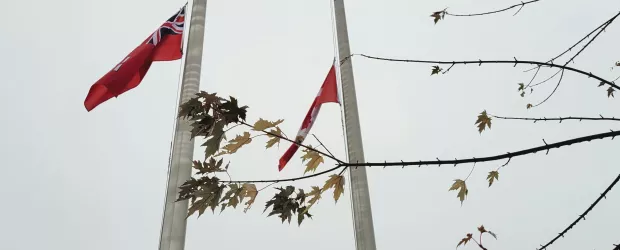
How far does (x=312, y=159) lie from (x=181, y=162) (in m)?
3.76

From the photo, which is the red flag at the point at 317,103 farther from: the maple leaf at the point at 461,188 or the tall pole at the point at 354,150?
the maple leaf at the point at 461,188

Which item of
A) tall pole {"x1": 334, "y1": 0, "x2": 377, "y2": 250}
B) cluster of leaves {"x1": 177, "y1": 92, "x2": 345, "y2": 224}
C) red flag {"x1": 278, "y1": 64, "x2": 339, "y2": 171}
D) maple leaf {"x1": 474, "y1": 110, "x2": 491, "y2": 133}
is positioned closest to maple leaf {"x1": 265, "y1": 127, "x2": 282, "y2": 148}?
cluster of leaves {"x1": 177, "y1": 92, "x2": 345, "y2": 224}

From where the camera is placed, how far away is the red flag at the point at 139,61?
18.4 feet

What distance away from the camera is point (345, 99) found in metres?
6.27

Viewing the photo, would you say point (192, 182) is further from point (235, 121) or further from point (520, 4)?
point (520, 4)

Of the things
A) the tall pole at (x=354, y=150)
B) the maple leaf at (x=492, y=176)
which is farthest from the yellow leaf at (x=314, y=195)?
the tall pole at (x=354, y=150)

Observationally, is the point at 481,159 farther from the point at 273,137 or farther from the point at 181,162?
the point at 181,162

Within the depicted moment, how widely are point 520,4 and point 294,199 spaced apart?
141 cm

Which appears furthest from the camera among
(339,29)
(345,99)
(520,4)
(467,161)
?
(339,29)

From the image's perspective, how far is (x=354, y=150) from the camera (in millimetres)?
5746

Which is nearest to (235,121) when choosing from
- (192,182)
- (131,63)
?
(192,182)

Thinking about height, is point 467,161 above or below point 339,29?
below

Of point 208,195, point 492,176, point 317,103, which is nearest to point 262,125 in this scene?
point 208,195

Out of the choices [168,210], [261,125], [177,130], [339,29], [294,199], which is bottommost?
[294,199]
